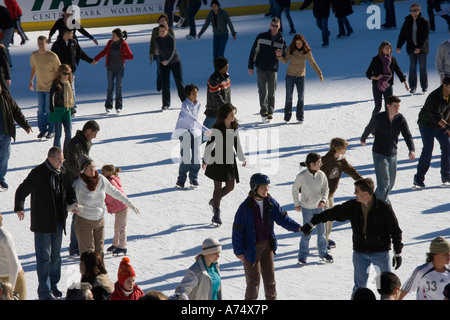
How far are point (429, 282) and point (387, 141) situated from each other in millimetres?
3691

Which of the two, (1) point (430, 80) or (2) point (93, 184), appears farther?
(1) point (430, 80)

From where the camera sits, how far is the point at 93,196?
8.65 metres

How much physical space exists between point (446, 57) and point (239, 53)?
6.88 m

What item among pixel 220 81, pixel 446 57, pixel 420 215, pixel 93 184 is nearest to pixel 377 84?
pixel 446 57

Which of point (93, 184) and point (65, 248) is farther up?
point (93, 184)

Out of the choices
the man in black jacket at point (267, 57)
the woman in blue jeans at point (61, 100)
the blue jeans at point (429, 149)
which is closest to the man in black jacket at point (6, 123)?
the woman in blue jeans at point (61, 100)

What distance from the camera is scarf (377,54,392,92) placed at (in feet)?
43.3

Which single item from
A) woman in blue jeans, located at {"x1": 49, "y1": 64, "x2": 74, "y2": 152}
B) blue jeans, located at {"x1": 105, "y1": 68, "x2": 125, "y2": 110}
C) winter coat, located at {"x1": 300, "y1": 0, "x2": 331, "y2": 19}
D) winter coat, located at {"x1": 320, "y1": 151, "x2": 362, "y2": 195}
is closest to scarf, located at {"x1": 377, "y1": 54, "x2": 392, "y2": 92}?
winter coat, located at {"x1": 320, "y1": 151, "x2": 362, "y2": 195}

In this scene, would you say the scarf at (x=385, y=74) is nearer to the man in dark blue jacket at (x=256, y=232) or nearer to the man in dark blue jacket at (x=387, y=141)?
the man in dark blue jacket at (x=387, y=141)

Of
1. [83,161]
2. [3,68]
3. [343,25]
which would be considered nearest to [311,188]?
[83,161]

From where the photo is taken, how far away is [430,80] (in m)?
17.1

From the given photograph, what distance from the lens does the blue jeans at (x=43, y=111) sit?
13.5 meters
